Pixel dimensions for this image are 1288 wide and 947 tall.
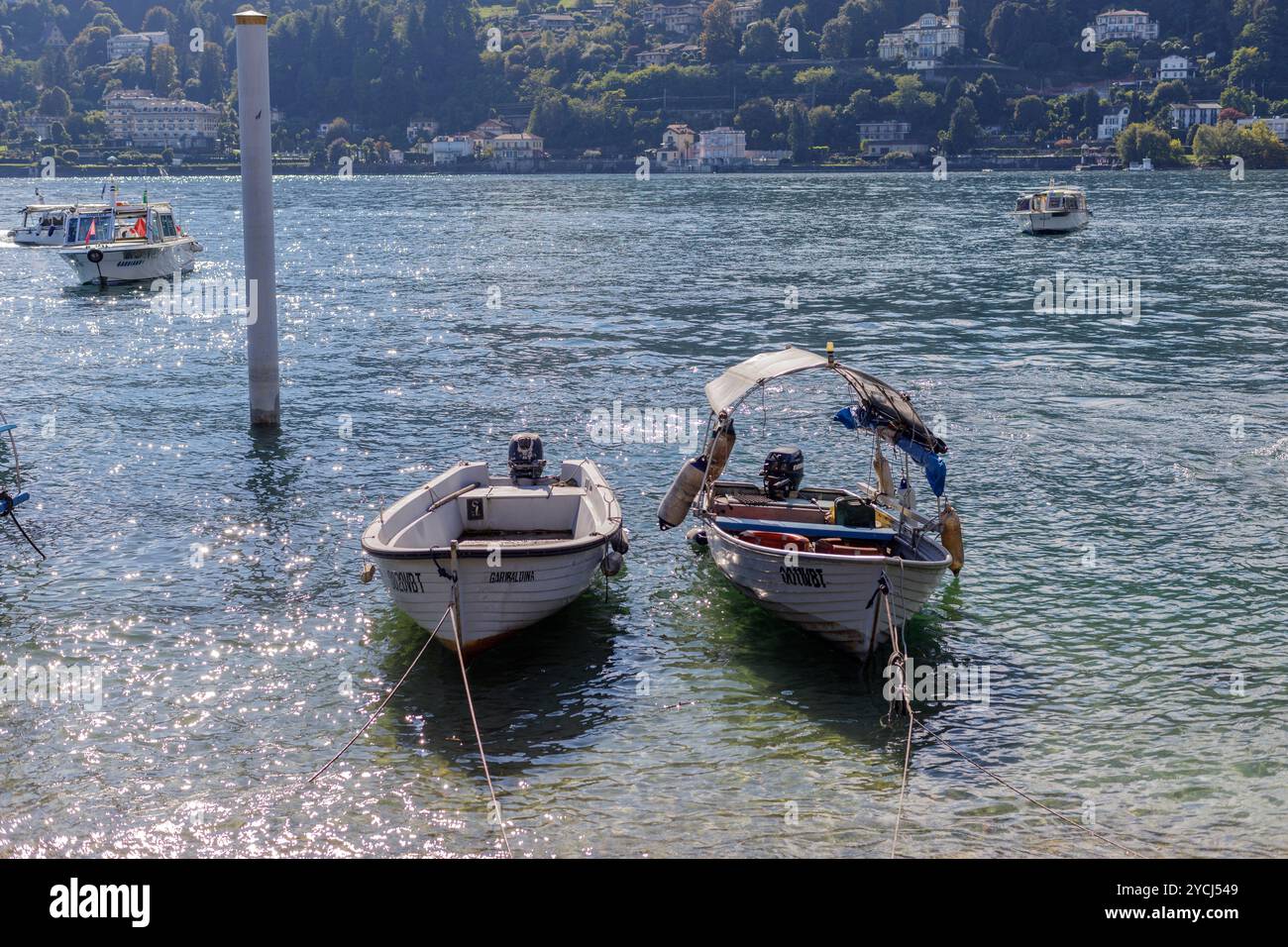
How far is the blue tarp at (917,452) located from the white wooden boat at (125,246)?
51.7 meters

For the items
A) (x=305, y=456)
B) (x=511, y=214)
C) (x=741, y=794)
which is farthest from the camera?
(x=511, y=214)

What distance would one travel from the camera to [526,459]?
2403cm

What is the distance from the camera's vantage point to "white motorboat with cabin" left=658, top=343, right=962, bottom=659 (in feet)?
62.4

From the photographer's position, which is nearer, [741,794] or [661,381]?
[741,794]

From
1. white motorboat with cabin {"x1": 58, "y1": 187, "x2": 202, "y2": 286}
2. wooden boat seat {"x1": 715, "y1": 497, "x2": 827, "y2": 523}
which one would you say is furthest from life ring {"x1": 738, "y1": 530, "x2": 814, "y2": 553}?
white motorboat with cabin {"x1": 58, "y1": 187, "x2": 202, "y2": 286}

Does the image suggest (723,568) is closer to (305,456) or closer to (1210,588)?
(1210,588)

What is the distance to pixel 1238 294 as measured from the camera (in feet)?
204

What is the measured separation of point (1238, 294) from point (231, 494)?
49348 millimetres

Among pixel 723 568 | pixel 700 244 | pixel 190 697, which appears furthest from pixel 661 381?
pixel 700 244

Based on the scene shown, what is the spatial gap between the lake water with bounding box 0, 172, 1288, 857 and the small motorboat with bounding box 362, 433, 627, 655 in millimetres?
808

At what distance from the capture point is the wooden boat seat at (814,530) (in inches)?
816

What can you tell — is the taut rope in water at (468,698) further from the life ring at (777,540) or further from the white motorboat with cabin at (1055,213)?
the white motorboat with cabin at (1055,213)

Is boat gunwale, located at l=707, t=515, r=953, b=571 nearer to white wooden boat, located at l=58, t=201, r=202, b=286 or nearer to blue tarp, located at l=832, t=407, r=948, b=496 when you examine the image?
blue tarp, located at l=832, t=407, r=948, b=496

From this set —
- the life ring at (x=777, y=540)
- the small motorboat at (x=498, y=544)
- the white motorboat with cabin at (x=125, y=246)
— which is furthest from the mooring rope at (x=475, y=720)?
the white motorboat with cabin at (x=125, y=246)
